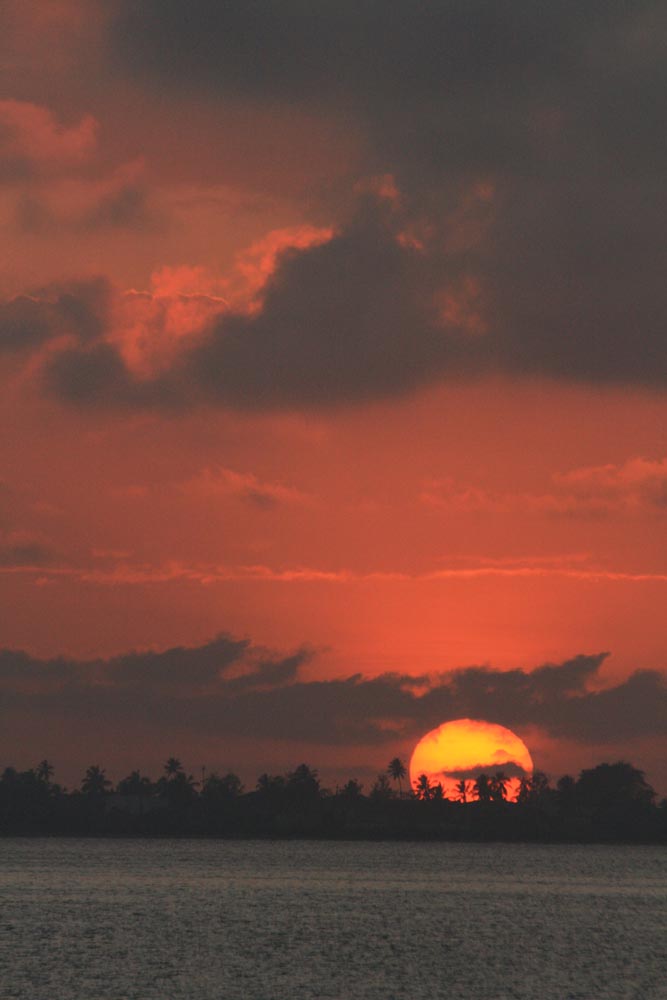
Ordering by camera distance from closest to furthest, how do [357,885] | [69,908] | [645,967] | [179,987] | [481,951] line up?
[179,987] → [645,967] → [481,951] → [69,908] → [357,885]

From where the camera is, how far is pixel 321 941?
85062 millimetres

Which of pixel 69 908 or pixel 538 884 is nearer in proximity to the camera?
pixel 69 908

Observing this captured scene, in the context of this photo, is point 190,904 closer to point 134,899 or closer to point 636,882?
point 134,899

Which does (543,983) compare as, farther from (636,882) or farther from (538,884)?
(636,882)

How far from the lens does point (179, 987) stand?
2453 inches

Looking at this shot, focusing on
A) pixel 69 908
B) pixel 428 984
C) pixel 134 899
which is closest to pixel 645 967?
pixel 428 984

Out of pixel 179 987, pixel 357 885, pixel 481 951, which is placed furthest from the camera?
pixel 357 885

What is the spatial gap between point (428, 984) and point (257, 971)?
30.3 feet

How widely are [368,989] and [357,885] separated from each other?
302 feet

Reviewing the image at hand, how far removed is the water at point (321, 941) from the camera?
209 feet

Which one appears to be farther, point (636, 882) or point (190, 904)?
point (636, 882)

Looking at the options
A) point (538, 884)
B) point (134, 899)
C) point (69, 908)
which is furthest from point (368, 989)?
point (538, 884)

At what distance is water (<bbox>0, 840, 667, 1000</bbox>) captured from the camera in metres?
63.6

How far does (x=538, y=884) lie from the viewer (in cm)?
16175
